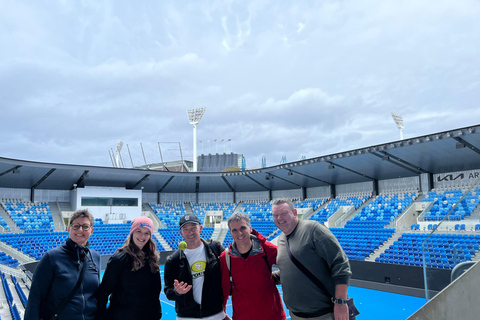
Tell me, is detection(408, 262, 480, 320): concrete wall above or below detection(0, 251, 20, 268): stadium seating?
above

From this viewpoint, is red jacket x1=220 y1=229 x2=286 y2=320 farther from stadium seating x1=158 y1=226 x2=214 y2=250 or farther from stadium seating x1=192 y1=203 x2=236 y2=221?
stadium seating x1=192 y1=203 x2=236 y2=221

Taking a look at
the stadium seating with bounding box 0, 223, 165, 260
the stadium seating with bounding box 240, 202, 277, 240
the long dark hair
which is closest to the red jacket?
the long dark hair

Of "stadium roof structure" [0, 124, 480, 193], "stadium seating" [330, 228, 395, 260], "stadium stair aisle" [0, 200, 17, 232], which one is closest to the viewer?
"stadium seating" [330, 228, 395, 260]

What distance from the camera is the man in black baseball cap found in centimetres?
325

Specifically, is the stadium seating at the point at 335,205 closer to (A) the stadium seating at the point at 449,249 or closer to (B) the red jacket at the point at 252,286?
(A) the stadium seating at the point at 449,249

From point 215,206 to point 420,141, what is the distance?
2148 cm

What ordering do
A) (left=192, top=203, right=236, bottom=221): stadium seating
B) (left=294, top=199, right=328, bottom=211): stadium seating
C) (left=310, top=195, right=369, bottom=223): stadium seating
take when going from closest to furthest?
(left=310, top=195, right=369, bottom=223): stadium seating → (left=294, top=199, right=328, bottom=211): stadium seating → (left=192, top=203, right=236, bottom=221): stadium seating

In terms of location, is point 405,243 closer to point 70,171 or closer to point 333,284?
point 333,284

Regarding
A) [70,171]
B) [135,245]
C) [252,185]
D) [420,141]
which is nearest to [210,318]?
[135,245]

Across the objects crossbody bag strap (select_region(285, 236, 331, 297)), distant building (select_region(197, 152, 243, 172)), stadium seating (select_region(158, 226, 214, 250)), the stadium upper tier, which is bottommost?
stadium seating (select_region(158, 226, 214, 250))

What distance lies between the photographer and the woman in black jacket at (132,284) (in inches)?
126

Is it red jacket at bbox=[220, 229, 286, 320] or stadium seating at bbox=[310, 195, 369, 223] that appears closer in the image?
red jacket at bbox=[220, 229, 286, 320]

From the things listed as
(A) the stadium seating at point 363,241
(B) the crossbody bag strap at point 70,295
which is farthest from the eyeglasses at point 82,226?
(A) the stadium seating at point 363,241

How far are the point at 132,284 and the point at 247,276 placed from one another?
106 centimetres
